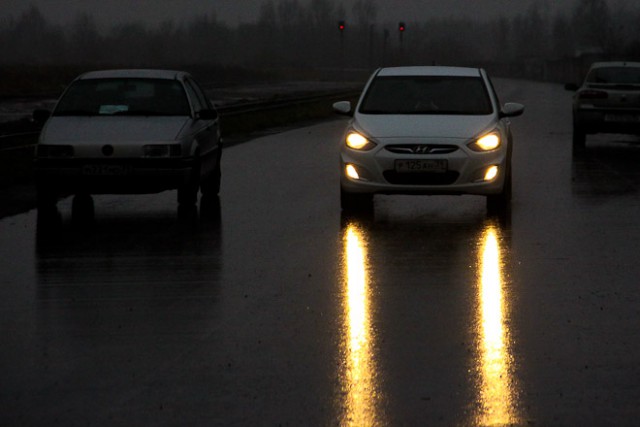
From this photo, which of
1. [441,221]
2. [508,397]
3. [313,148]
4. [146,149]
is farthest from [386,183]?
[313,148]

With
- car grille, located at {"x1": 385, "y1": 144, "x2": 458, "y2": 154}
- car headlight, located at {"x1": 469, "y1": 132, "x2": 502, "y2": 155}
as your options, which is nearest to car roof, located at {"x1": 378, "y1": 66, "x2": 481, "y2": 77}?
car headlight, located at {"x1": 469, "y1": 132, "x2": 502, "y2": 155}

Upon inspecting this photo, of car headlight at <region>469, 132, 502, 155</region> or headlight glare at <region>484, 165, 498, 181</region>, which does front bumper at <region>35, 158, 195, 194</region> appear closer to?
car headlight at <region>469, 132, 502, 155</region>

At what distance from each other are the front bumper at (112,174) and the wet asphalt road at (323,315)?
0.37m

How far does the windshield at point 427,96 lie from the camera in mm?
14281

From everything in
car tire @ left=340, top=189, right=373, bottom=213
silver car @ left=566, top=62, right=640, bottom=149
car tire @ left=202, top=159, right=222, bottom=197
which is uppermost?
car tire @ left=340, top=189, right=373, bottom=213

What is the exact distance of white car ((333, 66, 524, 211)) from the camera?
13031 mm

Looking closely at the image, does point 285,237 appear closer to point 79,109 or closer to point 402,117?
point 402,117

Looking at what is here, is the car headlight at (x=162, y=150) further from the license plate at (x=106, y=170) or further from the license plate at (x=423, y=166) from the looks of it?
the license plate at (x=423, y=166)

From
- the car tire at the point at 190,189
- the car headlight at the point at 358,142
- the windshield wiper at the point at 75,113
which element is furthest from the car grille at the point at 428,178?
the windshield wiper at the point at 75,113

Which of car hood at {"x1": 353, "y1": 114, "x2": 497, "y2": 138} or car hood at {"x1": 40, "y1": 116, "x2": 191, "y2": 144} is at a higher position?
car hood at {"x1": 353, "y1": 114, "x2": 497, "y2": 138}

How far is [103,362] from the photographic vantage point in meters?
6.81

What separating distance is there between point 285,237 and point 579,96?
1412 cm

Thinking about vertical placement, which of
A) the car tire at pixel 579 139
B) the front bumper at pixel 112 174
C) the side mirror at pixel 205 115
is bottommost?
the car tire at pixel 579 139

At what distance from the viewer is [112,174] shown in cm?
1362
